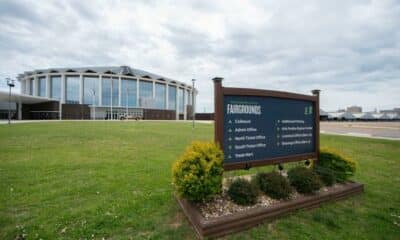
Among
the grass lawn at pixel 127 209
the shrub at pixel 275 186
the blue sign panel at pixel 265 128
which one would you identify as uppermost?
the blue sign panel at pixel 265 128

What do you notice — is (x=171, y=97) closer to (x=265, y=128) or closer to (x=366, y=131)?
(x=366, y=131)

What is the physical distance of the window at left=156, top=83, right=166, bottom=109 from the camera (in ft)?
278

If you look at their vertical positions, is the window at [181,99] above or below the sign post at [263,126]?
above

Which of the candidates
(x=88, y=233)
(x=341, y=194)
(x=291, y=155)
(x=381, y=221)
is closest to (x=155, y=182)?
(x=88, y=233)

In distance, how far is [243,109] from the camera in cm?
431

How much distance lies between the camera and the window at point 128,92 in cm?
7662

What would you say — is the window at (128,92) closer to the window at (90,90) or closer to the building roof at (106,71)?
the building roof at (106,71)

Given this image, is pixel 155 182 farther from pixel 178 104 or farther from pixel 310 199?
pixel 178 104

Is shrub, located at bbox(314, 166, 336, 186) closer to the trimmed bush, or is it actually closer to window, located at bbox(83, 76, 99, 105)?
the trimmed bush

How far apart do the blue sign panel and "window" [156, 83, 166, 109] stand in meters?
81.0

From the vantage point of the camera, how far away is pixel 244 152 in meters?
4.38

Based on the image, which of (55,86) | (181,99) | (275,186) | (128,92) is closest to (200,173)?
(275,186)

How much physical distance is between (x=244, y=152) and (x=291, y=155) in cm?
146

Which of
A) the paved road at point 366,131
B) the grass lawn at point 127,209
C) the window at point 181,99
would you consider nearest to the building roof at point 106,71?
the window at point 181,99
